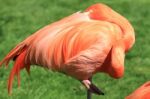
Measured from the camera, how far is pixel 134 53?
3.83 metres

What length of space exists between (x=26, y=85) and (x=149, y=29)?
1387 millimetres

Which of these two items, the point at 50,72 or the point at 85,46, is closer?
the point at 85,46

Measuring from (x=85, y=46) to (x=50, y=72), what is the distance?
193 cm

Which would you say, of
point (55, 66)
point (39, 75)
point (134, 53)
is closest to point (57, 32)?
point (55, 66)

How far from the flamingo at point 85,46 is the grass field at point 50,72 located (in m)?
1.48

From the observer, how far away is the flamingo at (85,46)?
158cm

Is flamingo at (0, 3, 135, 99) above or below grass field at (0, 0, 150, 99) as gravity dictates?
above

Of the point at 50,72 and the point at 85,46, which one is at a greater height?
the point at 85,46

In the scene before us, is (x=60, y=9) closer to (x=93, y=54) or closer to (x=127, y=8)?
(x=127, y=8)

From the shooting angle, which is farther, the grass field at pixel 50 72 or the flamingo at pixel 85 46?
the grass field at pixel 50 72

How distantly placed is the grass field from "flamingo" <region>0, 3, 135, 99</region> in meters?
1.48

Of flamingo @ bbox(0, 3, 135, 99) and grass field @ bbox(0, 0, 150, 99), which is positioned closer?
flamingo @ bbox(0, 3, 135, 99)

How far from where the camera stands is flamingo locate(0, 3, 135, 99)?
158cm

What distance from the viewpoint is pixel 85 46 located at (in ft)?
5.27
